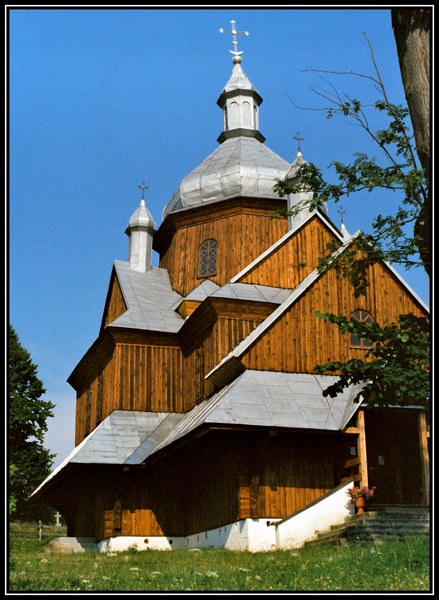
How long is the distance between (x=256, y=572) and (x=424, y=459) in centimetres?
599

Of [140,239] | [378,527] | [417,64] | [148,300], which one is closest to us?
[417,64]

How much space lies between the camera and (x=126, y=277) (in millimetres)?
25797

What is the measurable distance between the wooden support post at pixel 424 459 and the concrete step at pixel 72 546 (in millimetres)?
9134

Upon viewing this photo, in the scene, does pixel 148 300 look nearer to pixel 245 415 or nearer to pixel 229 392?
pixel 229 392

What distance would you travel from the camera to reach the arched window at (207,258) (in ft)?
80.5

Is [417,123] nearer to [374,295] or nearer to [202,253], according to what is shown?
[374,295]

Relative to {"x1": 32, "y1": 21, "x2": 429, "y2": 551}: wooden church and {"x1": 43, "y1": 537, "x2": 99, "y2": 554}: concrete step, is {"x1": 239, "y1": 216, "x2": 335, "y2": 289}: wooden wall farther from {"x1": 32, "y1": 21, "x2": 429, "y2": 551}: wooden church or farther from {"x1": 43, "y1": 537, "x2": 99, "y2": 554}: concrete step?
{"x1": 43, "y1": 537, "x2": 99, "y2": 554}: concrete step

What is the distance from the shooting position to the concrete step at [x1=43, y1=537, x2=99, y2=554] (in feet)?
68.4

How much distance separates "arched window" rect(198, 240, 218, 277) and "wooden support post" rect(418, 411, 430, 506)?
374 inches

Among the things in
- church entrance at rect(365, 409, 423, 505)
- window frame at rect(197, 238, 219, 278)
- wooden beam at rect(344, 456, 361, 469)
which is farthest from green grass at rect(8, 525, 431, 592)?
window frame at rect(197, 238, 219, 278)

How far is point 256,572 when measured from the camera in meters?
11.5

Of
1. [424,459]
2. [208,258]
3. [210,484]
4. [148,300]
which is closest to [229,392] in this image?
[210,484]

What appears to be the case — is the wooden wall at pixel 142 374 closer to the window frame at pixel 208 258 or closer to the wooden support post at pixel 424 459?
the window frame at pixel 208 258

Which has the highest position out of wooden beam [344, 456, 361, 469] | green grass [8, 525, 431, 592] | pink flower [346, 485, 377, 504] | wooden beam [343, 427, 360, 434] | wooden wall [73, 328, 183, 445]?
wooden wall [73, 328, 183, 445]
